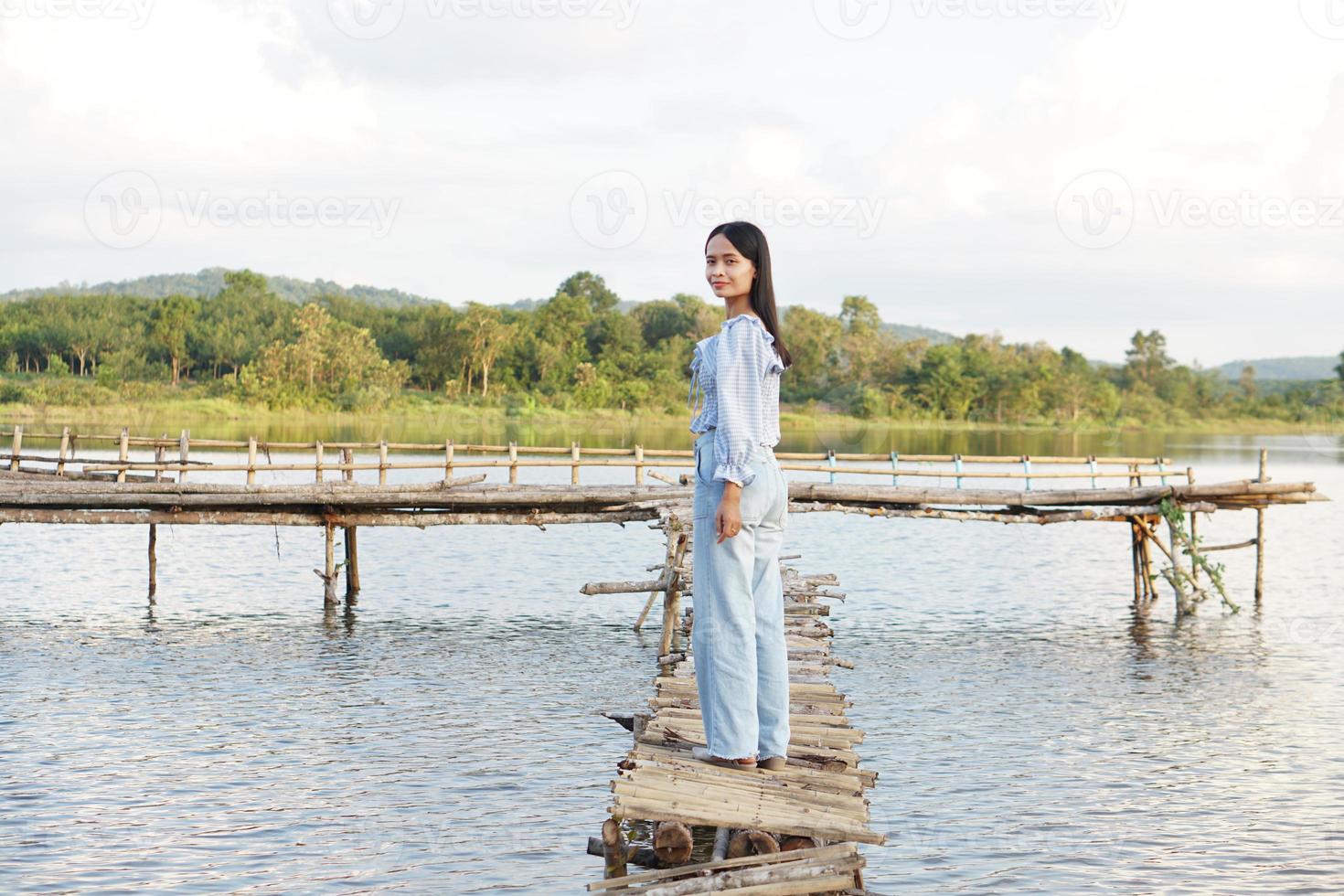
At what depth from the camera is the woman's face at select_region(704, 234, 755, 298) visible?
595 centimetres

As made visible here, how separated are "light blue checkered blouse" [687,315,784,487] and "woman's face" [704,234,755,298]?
0.45ft

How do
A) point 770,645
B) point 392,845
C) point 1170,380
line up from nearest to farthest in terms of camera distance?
1. point 770,645
2. point 392,845
3. point 1170,380

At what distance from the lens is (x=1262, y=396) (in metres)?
99.9

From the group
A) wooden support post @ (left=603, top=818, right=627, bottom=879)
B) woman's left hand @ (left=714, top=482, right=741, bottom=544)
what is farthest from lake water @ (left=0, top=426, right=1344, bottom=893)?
woman's left hand @ (left=714, top=482, right=741, bottom=544)

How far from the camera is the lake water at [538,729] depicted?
9711 mm

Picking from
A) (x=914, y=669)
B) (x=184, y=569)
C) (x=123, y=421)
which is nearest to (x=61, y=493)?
(x=184, y=569)

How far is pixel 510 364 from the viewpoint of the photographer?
8281 cm

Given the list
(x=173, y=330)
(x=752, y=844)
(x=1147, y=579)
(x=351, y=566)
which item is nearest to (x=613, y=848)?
(x=752, y=844)

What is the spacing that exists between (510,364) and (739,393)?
255 ft

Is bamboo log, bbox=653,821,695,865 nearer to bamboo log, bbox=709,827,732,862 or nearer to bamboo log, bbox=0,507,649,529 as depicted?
bamboo log, bbox=709,827,732,862

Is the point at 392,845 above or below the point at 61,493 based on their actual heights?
below

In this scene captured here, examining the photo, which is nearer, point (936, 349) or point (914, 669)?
point (914, 669)

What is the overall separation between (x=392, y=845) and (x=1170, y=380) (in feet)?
320

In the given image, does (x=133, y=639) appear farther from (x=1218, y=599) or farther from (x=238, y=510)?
(x=1218, y=599)
